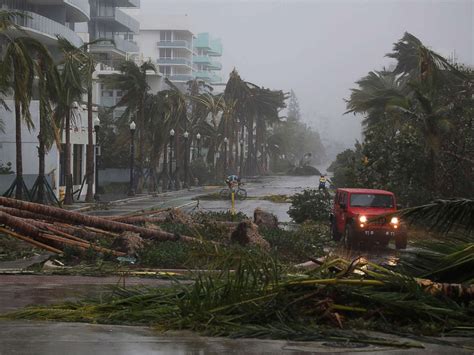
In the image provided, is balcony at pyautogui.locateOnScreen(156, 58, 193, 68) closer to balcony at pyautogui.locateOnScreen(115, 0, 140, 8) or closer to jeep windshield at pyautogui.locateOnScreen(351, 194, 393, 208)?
balcony at pyautogui.locateOnScreen(115, 0, 140, 8)

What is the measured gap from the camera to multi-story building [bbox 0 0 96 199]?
48156 millimetres

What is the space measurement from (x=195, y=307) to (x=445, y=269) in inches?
118

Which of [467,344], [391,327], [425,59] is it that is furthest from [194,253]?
[425,59]

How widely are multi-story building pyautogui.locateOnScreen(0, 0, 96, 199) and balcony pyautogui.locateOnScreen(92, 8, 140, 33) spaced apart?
2244 centimetres

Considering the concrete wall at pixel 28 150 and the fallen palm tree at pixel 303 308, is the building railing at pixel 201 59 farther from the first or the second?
the fallen palm tree at pixel 303 308

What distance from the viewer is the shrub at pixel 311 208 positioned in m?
34.1

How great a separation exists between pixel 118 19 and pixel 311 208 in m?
67.2

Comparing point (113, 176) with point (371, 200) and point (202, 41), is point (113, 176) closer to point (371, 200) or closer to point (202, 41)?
point (371, 200)

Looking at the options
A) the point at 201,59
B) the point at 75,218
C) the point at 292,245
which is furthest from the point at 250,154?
the point at 75,218

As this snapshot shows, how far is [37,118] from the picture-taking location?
48.8m

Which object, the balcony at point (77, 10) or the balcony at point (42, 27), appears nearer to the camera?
the balcony at point (42, 27)

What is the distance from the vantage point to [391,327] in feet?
29.2

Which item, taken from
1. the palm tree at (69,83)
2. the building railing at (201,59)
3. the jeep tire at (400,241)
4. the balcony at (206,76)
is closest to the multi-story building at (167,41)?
the balcony at (206,76)

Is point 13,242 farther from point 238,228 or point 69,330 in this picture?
point 69,330
